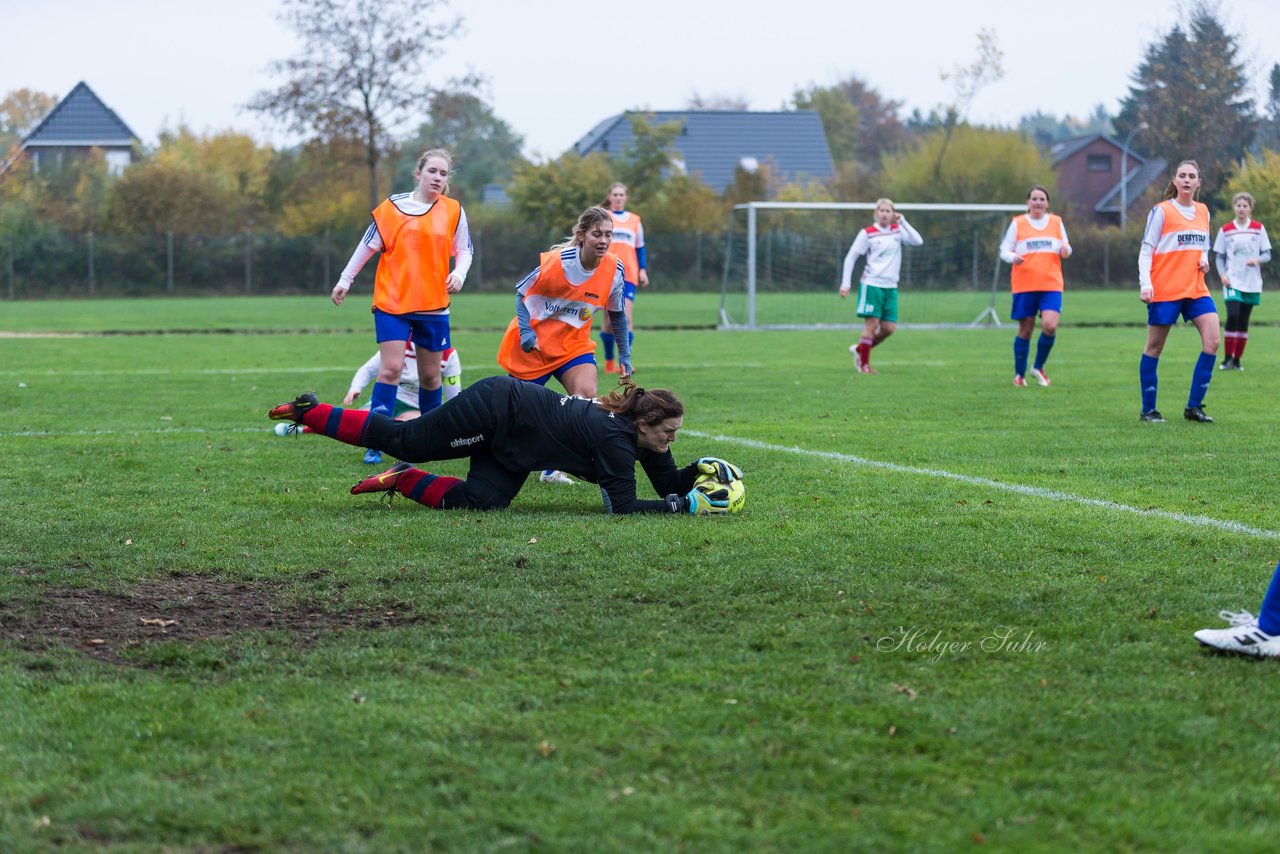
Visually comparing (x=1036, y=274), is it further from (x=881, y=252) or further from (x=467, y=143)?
(x=467, y=143)

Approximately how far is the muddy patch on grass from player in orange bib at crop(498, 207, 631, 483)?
291 centimetres

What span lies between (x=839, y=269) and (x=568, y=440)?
97.3 ft

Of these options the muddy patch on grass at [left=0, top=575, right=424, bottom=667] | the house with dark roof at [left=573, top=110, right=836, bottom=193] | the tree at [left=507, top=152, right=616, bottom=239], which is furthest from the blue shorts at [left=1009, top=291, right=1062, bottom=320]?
the house with dark roof at [left=573, top=110, right=836, bottom=193]

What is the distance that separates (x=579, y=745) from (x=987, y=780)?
100cm

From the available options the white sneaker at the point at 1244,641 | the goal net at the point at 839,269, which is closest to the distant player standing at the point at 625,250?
the goal net at the point at 839,269

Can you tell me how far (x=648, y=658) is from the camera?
13.8ft

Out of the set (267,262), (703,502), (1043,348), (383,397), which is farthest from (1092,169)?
(703,502)

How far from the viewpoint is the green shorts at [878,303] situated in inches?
619

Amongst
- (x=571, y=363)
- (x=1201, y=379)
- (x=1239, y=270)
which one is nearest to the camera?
(x=571, y=363)

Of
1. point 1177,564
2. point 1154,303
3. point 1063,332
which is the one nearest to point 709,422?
point 1154,303

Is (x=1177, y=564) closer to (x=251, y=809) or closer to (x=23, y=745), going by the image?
(x=251, y=809)

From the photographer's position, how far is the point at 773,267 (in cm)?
3303

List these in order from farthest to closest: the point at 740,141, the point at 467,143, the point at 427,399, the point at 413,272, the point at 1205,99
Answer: the point at 467,143
the point at 740,141
the point at 1205,99
the point at 427,399
the point at 413,272

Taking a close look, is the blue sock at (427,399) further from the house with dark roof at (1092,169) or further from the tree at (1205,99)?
the house with dark roof at (1092,169)
